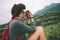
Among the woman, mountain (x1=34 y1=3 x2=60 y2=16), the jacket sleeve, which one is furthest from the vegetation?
the jacket sleeve

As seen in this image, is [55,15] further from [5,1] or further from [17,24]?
[17,24]

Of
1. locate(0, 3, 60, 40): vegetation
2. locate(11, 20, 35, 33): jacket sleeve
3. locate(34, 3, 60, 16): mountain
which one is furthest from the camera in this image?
locate(34, 3, 60, 16): mountain

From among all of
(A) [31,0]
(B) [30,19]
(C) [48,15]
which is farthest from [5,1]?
(B) [30,19]

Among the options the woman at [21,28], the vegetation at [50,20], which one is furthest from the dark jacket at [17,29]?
the vegetation at [50,20]

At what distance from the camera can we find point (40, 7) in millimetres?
3377

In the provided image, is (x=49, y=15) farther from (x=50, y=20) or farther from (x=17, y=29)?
(x=17, y=29)

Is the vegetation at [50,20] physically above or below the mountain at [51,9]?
below

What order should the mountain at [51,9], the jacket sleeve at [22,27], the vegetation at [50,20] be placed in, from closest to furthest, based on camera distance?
the jacket sleeve at [22,27]
the vegetation at [50,20]
the mountain at [51,9]

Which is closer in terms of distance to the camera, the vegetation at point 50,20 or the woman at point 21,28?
the woman at point 21,28

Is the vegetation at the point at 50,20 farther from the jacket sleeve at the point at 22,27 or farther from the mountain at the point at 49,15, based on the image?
the jacket sleeve at the point at 22,27

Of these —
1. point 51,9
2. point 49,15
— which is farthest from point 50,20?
point 51,9

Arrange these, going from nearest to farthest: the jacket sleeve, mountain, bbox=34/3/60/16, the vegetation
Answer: the jacket sleeve
the vegetation
mountain, bbox=34/3/60/16

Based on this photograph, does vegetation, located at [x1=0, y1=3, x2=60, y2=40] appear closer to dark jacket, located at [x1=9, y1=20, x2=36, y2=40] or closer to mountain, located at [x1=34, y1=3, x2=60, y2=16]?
mountain, located at [x1=34, y1=3, x2=60, y2=16]

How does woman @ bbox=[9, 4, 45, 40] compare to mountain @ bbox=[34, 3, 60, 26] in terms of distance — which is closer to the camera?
woman @ bbox=[9, 4, 45, 40]
